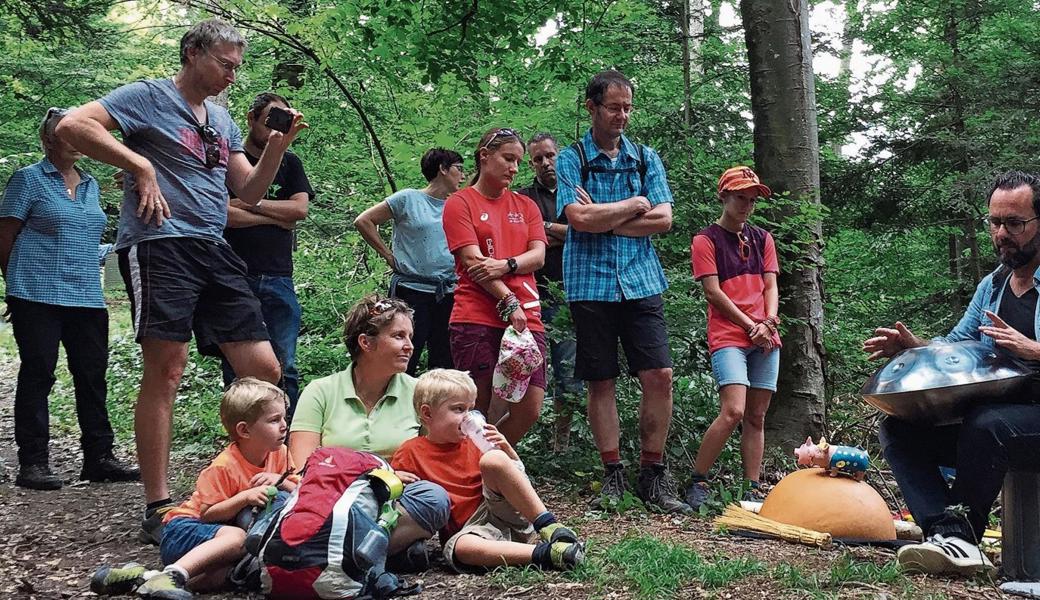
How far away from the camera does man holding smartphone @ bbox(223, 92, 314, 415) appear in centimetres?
532

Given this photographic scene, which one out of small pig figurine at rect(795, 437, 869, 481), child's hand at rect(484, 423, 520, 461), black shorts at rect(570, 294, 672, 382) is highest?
→ black shorts at rect(570, 294, 672, 382)

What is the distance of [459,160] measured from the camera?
6168mm

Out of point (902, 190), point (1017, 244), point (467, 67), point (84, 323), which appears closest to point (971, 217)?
point (902, 190)

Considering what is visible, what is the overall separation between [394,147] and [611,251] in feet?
11.6

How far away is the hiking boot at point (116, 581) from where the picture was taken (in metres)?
3.33

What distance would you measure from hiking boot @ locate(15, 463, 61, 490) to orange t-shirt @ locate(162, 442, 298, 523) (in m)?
2.48

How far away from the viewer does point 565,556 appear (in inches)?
137

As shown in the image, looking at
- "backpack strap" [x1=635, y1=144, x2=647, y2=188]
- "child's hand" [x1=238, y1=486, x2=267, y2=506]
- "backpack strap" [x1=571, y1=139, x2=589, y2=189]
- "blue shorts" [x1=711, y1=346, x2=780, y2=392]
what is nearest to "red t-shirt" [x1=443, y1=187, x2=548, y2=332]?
"backpack strap" [x1=571, y1=139, x2=589, y2=189]

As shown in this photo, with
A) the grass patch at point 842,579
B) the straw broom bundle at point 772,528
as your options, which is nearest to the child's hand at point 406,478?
the grass patch at point 842,579

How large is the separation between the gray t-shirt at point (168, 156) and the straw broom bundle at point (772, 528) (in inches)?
112

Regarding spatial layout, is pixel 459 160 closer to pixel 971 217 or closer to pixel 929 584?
pixel 929 584

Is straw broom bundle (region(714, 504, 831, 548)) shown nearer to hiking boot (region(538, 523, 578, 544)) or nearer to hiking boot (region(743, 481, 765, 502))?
hiking boot (region(743, 481, 765, 502))

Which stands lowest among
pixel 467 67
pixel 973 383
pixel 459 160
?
pixel 973 383

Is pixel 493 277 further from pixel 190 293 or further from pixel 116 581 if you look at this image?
pixel 116 581
